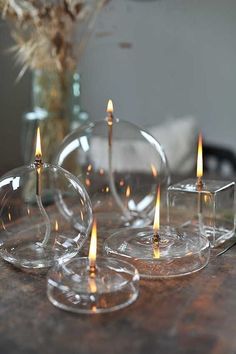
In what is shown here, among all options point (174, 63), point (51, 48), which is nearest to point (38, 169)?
point (51, 48)

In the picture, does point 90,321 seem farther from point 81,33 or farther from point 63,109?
point 81,33

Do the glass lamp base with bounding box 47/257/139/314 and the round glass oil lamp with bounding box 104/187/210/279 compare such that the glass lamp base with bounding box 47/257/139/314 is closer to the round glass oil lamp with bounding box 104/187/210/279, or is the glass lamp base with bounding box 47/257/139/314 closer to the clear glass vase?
the round glass oil lamp with bounding box 104/187/210/279

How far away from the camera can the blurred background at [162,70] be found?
2.65 meters

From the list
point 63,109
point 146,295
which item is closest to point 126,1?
point 63,109

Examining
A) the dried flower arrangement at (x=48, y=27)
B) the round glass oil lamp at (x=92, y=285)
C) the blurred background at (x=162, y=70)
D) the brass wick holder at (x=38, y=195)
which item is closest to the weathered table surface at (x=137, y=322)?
the round glass oil lamp at (x=92, y=285)

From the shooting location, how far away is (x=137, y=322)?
24.2 inches

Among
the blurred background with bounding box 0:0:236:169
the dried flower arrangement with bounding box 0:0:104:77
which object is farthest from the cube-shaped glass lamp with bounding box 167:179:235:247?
the blurred background with bounding box 0:0:236:169

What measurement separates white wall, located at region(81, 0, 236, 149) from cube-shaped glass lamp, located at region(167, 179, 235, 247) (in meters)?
1.72

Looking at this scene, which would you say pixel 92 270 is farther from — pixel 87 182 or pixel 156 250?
pixel 87 182

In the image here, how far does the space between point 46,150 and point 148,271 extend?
90cm

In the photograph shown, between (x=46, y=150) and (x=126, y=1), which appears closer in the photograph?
(x=46, y=150)

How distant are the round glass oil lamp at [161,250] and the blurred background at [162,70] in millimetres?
1704

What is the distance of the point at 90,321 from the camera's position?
2.02ft

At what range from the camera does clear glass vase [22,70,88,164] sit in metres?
1.61
